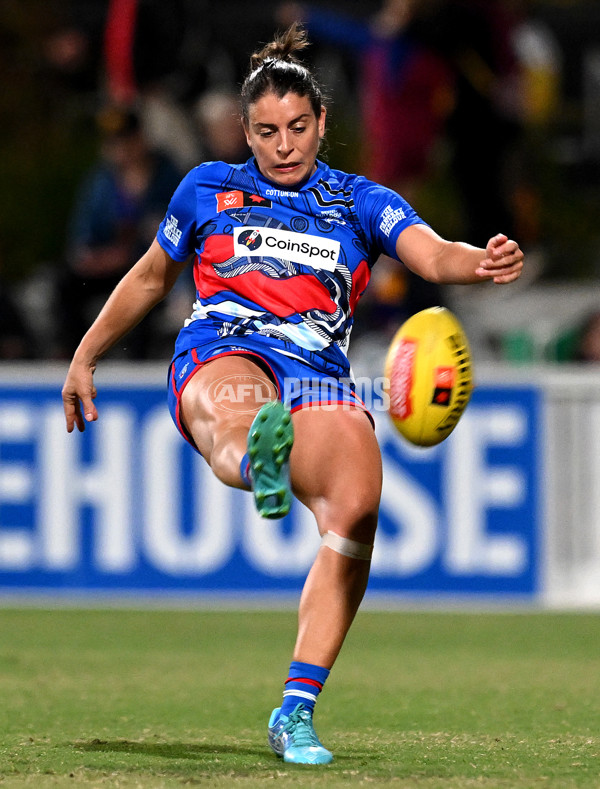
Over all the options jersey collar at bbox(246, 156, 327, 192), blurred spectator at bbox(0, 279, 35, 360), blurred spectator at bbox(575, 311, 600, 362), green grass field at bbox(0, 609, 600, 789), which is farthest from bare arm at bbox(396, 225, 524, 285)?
blurred spectator at bbox(0, 279, 35, 360)

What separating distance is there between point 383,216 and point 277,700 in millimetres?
2227

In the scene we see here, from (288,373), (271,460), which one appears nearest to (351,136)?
(288,373)

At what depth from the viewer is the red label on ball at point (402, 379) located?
4.31 metres

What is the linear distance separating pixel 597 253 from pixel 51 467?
18.8ft

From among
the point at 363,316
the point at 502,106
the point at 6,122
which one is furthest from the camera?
the point at 6,122

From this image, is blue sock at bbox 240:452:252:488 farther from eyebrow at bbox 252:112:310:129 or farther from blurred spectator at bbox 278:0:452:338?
blurred spectator at bbox 278:0:452:338

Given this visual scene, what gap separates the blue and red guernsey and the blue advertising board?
14.7ft

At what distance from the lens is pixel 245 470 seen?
12.5 feet

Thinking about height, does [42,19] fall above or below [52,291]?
above

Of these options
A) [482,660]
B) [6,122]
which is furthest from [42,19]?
[482,660]

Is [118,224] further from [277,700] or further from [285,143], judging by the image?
[285,143]

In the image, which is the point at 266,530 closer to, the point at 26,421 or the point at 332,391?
the point at 26,421

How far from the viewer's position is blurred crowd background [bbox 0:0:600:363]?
1080 cm

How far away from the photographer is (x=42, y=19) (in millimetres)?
13016
